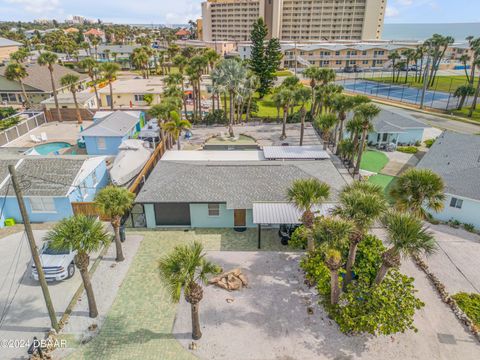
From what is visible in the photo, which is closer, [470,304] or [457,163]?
[470,304]

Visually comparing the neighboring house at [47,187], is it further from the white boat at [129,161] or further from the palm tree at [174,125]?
the palm tree at [174,125]

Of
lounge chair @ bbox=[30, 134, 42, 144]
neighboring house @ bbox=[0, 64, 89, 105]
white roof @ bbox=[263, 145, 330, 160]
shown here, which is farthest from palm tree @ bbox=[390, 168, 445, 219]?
neighboring house @ bbox=[0, 64, 89, 105]

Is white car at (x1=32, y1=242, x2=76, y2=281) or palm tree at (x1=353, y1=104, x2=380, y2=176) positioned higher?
palm tree at (x1=353, y1=104, x2=380, y2=176)

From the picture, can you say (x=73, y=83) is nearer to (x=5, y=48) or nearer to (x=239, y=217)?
(x=239, y=217)

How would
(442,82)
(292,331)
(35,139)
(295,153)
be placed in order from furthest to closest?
(442,82)
(35,139)
(295,153)
(292,331)

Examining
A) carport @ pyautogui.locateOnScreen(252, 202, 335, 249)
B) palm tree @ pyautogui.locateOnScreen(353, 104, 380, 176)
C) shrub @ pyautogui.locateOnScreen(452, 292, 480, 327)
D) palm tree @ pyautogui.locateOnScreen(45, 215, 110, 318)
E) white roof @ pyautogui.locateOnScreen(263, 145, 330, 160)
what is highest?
palm tree @ pyautogui.locateOnScreen(353, 104, 380, 176)

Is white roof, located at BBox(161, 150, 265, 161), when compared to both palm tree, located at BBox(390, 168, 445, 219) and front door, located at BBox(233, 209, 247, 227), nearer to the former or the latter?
front door, located at BBox(233, 209, 247, 227)

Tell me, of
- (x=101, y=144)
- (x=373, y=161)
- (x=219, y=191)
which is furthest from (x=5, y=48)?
(x=373, y=161)

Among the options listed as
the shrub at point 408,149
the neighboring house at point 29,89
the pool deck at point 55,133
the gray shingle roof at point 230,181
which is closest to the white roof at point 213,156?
the gray shingle roof at point 230,181
